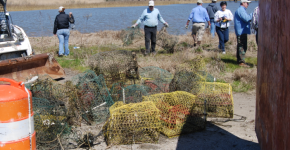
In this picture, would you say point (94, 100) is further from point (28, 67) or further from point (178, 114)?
point (28, 67)

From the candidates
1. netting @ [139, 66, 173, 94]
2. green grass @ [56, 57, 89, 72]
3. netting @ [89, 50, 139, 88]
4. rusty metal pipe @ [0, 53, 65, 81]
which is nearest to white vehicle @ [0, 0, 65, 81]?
rusty metal pipe @ [0, 53, 65, 81]

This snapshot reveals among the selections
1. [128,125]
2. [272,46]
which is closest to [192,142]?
[128,125]

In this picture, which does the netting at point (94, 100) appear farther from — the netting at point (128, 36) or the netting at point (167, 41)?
the netting at point (128, 36)

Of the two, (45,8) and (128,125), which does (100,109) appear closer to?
(128,125)

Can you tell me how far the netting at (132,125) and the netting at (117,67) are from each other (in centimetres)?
219

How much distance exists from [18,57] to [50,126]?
13.1 ft

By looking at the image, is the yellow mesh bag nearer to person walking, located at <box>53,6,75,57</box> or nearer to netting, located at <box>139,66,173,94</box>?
netting, located at <box>139,66,173,94</box>

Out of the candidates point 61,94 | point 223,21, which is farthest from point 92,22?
point 61,94

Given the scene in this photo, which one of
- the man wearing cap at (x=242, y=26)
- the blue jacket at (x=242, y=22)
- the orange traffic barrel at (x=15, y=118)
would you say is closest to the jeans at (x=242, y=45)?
the man wearing cap at (x=242, y=26)

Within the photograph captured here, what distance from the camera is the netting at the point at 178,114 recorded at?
481 centimetres

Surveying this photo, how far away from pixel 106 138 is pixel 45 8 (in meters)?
38.5

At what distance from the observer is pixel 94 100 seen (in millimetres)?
5309

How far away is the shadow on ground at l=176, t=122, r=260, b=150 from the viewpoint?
4340 millimetres

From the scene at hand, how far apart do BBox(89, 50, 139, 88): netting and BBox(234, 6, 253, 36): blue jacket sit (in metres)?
3.71
